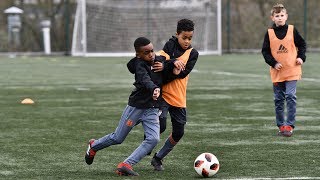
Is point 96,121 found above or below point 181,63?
below

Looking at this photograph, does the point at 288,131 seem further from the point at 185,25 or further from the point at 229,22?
the point at 229,22

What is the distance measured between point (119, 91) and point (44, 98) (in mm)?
1976

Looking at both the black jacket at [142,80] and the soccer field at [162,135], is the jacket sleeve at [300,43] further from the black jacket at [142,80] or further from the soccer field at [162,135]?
the black jacket at [142,80]

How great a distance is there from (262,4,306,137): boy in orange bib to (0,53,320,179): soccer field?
33 centimetres

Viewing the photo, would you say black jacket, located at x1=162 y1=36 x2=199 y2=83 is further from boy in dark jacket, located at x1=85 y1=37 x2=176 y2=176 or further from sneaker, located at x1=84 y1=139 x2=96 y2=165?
sneaker, located at x1=84 y1=139 x2=96 y2=165

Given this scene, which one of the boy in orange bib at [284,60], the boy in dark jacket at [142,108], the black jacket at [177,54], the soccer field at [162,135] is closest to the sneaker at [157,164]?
the soccer field at [162,135]

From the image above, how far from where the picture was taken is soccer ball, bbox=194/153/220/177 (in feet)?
25.8

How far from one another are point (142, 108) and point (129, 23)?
26335mm

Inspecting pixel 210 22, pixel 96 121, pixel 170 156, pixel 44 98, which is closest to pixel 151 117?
pixel 170 156

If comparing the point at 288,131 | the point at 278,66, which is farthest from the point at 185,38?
the point at 288,131

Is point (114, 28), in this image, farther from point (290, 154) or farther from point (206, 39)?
point (290, 154)

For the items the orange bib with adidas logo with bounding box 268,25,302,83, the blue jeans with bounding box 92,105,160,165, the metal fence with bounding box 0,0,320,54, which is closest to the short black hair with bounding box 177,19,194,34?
the blue jeans with bounding box 92,105,160,165

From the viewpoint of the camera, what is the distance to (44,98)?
Result: 16.3 meters

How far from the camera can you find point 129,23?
34.2 meters
